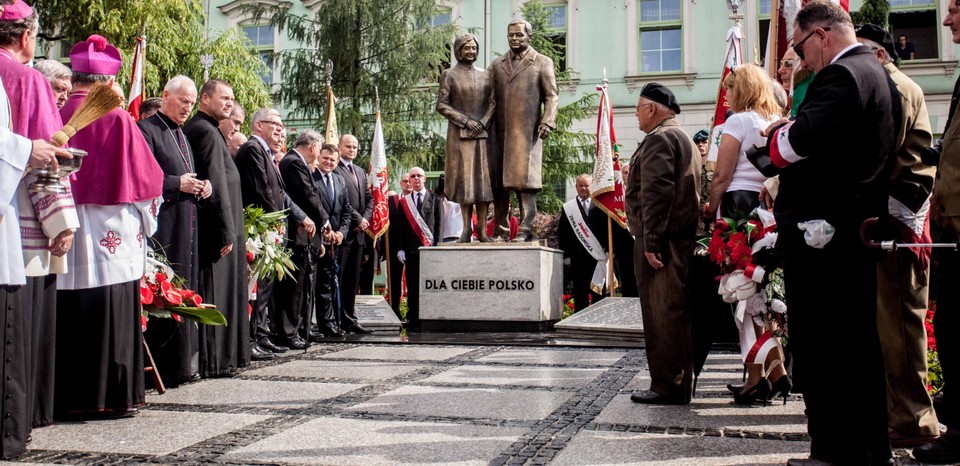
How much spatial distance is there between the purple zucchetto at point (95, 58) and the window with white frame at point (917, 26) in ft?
73.6

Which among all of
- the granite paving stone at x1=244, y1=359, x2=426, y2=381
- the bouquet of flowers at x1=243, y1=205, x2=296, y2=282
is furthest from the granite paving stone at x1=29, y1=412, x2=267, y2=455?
the bouquet of flowers at x1=243, y1=205, x2=296, y2=282

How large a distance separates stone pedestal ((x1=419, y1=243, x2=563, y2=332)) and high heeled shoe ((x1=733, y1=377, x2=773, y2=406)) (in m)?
5.00

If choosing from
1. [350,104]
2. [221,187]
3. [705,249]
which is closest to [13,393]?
[221,187]

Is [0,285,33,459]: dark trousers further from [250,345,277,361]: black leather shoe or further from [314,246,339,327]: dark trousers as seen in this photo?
[314,246,339,327]: dark trousers

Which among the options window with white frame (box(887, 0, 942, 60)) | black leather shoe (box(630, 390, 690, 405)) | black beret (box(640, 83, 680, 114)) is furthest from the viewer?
window with white frame (box(887, 0, 942, 60))

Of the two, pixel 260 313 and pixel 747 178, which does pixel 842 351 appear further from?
pixel 260 313

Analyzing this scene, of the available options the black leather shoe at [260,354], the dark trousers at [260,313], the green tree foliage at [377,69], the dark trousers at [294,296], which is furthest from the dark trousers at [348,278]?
the green tree foliage at [377,69]

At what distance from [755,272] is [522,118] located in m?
5.62

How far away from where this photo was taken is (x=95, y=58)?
518 centimetres

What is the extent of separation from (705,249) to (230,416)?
2989 millimetres

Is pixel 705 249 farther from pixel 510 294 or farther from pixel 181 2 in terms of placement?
pixel 181 2

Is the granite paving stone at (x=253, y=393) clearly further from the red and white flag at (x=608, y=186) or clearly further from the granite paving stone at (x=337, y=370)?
the red and white flag at (x=608, y=186)

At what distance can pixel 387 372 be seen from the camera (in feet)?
21.8

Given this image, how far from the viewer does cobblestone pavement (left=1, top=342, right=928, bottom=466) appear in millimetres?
3873
